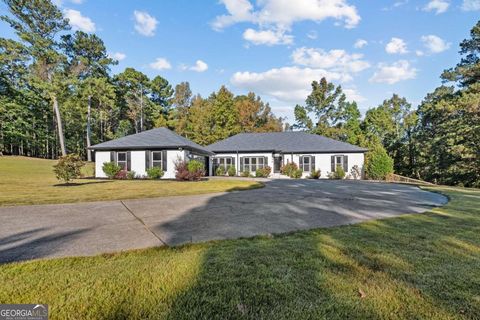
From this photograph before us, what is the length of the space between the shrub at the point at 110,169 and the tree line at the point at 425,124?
73.9 feet

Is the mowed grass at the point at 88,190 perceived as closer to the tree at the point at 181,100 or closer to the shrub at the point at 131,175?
the shrub at the point at 131,175

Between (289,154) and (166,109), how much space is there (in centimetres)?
2704

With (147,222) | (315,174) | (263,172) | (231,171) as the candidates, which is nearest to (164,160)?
(231,171)

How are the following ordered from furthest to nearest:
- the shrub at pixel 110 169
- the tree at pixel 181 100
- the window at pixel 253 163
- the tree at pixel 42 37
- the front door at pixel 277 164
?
1. the tree at pixel 181 100
2. the tree at pixel 42 37
3. the front door at pixel 277 164
4. the window at pixel 253 163
5. the shrub at pixel 110 169

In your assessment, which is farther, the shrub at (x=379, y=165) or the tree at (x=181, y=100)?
the tree at (x=181, y=100)

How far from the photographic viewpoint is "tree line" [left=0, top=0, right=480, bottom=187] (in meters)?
26.7

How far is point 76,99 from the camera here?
33875 mm

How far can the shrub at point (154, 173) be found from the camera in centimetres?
1950

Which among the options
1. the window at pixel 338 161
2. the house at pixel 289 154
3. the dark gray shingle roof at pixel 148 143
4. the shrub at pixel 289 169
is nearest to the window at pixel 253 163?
the house at pixel 289 154

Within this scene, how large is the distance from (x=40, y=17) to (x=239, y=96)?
33.5m

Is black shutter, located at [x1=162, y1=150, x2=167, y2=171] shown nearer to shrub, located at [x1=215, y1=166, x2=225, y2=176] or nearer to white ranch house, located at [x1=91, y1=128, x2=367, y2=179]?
white ranch house, located at [x1=91, y1=128, x2=367, y2=179]

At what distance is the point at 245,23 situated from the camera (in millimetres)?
18125

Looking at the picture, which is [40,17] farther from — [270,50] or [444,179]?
[444,179]

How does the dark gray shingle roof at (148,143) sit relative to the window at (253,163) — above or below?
above
